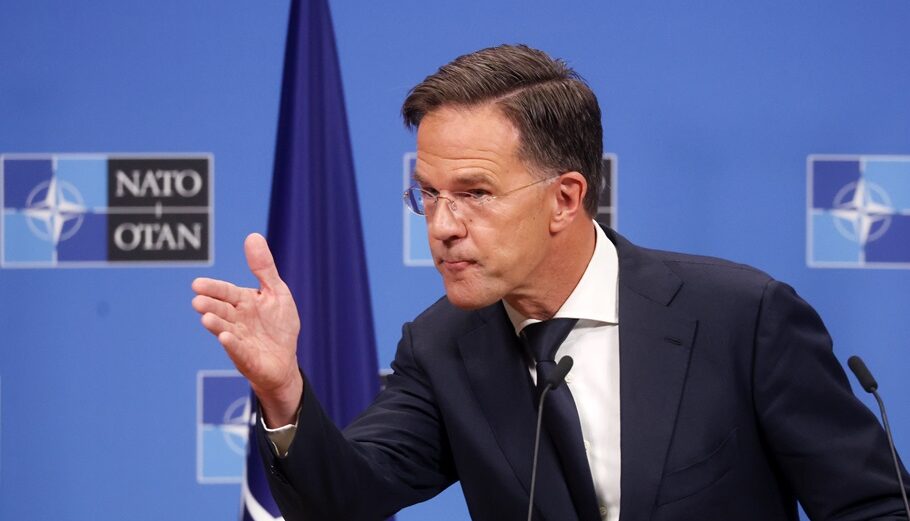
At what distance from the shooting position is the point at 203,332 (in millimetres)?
3109

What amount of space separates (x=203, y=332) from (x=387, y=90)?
847mm

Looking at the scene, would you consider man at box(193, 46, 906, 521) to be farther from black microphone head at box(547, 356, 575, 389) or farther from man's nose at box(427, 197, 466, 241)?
black microphone head at box(547, 356, 575, 389)

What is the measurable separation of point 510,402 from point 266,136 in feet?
5.08

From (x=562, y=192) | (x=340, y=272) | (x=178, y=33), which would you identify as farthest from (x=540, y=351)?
(x=178, y=33)

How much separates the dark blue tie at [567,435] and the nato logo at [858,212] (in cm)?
157

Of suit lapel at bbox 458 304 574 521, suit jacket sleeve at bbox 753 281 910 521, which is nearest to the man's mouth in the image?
suit lapel at bbox 458 304 574 521

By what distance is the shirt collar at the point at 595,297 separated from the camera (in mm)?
1855

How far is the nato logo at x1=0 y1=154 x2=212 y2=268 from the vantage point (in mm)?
3094

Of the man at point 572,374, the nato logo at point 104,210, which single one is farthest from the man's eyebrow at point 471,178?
the nato logo at point 104,210

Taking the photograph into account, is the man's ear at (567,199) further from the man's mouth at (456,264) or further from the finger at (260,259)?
the finger at (260,259)

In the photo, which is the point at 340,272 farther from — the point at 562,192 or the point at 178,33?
the point at 562,192

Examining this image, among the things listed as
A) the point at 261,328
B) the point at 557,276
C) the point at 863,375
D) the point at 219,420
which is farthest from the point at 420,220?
the point at 863,375

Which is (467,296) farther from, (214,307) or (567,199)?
(214,307)

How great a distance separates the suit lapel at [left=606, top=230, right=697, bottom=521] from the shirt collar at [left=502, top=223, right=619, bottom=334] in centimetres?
3
